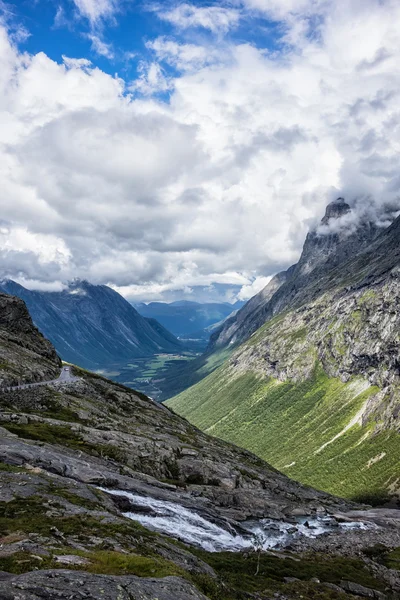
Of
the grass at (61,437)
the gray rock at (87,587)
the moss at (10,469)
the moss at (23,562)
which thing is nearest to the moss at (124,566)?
the gray rock at (87,587)

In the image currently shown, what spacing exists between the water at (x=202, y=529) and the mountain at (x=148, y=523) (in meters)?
0.29

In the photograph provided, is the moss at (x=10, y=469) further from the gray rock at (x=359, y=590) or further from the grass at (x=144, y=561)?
the gray rock at (x=359, y=590)

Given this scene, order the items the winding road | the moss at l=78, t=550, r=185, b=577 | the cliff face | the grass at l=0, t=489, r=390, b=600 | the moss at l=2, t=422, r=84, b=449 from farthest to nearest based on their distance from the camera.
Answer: the cliff face → the winding road → the moss at l=2, t=422, r=84, b=449 → the grass at l=0, t=489, r=390, b=600 → the moss at l=78, t=550, r=185, b=577

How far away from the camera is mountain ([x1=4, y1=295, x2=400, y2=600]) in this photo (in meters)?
32.7

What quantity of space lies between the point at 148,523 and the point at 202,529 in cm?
1219

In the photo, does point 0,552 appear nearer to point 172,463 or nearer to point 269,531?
point 269,531

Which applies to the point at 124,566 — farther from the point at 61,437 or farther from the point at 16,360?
the point at 16,360

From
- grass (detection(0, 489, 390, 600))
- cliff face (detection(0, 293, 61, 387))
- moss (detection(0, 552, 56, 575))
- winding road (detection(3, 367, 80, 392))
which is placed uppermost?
cliff face (detection(0, 293, 61, 387))

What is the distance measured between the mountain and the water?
0.29m

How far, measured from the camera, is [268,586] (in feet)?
171

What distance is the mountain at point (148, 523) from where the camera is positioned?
32.7 metres

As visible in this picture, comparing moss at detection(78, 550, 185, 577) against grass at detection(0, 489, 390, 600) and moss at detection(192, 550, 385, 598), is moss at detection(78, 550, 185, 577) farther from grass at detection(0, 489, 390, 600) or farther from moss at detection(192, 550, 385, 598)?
moss at detection(192, 550, 385, 598)

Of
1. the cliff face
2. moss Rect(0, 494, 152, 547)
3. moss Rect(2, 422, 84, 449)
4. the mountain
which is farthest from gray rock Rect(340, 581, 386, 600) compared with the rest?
the cliff face

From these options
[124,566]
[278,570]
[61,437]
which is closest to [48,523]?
[124,566]
